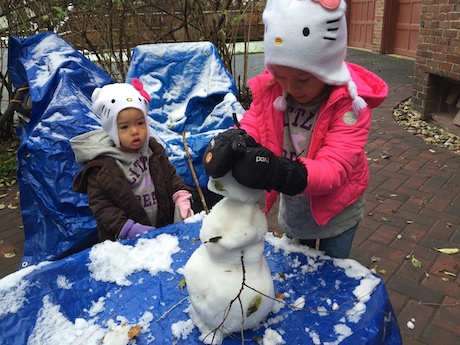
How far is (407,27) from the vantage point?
30.3 ft

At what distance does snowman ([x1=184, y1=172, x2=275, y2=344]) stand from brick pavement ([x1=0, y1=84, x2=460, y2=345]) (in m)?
1.25

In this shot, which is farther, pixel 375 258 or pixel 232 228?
pixel 375 258

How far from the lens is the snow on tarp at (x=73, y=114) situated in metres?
2.65

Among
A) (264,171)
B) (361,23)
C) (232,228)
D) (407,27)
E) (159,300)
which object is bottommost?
(159,300)

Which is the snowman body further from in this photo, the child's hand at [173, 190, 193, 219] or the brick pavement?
the brick pavement

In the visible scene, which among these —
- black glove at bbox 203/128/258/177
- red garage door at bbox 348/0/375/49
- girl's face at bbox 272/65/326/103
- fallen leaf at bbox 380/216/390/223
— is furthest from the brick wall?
red garage door at bbox 348/0/375/49

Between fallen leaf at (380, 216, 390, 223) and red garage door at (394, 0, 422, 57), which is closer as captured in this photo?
fallen leaf at (380, 216, 390, 223)

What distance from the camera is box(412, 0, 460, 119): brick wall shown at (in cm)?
462

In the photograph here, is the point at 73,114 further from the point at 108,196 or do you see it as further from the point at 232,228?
the point at 232,228

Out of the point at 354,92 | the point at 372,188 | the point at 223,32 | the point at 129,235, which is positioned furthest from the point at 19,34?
the point at 354,92

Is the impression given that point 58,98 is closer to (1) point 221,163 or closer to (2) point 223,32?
(1) point 221,163

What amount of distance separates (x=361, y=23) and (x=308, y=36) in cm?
1129

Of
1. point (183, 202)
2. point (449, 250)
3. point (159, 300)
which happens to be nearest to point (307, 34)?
point (159, 300)

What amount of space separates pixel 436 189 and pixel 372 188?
21.2 inches
